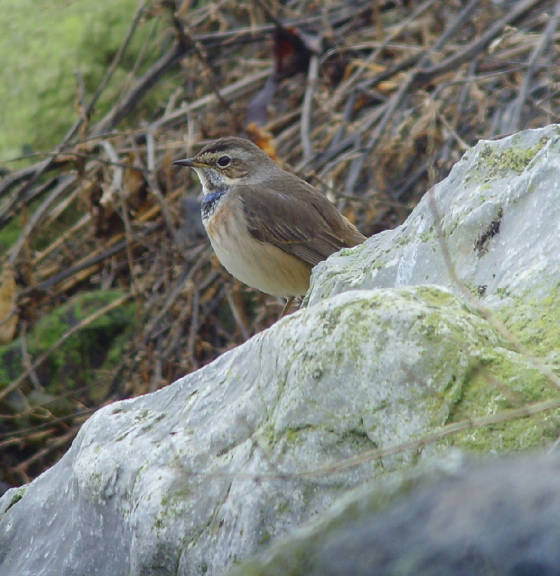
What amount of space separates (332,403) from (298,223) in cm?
376

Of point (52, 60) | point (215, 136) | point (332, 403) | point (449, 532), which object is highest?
point (52, 60)

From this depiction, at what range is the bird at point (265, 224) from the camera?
6.29 m

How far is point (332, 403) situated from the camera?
109 inches

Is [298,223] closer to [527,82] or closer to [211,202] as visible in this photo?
[211,202]

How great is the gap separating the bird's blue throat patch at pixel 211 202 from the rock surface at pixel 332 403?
290cm

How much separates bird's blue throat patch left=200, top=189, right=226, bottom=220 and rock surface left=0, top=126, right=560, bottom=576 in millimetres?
2898

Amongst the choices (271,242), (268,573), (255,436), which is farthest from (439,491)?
(271,242)

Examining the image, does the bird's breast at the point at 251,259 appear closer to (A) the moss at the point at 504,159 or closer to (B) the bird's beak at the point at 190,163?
(B) the bird's beak at the point at 190,163

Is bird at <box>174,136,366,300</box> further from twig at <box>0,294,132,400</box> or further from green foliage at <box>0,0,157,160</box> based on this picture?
green foliage at <box>0,0,157,160</box>

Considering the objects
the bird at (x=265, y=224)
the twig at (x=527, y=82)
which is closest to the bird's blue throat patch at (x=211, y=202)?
the bird at (x=265, y=224)

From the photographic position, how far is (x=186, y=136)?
28.2 feet

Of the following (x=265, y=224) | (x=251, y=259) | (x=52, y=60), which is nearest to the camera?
(x=251, y=259)

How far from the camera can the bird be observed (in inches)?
248

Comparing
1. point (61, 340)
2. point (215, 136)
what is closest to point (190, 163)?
point (61, 340)
